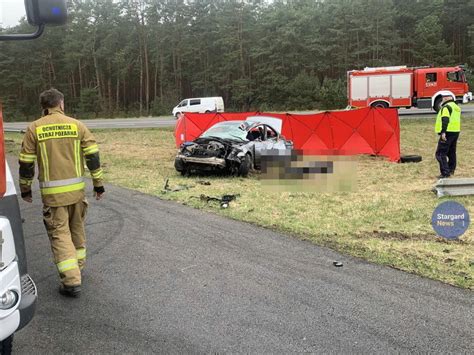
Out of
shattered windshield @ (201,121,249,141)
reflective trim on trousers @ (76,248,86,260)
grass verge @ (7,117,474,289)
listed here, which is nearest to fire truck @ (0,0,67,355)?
reflective trim on trousers @ (76,248,86,260)

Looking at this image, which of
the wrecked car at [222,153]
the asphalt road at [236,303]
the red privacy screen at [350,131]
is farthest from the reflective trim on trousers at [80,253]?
the red privacy screen at [350,131]

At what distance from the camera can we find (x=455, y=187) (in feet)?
27.5

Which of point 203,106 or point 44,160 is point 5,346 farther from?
point 203,106

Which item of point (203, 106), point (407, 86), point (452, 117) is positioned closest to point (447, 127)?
point (452, 117)

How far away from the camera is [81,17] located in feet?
188

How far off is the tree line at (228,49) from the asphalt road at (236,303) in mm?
41673

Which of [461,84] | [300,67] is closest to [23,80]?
[300,67]

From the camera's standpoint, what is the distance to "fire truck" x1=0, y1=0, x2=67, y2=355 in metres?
2.51

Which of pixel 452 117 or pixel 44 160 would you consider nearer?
pixel 44 160

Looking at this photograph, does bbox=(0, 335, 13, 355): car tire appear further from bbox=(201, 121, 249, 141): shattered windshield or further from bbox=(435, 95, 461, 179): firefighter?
bbox=(435, 95, 461, 179): firefighter

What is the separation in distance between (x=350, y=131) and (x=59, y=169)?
11655 millimetres

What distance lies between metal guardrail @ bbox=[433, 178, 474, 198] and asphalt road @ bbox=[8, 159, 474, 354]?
3934 millimetres

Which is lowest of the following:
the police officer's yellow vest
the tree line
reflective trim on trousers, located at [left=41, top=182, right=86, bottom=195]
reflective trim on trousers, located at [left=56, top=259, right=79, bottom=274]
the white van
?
reflective trim on trousers, located at [left=56, top=259, right=79, bottom=274]

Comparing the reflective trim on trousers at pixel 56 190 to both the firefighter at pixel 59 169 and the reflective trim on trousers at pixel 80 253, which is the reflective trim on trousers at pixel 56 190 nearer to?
→ the firefighter at pixel 59 169
